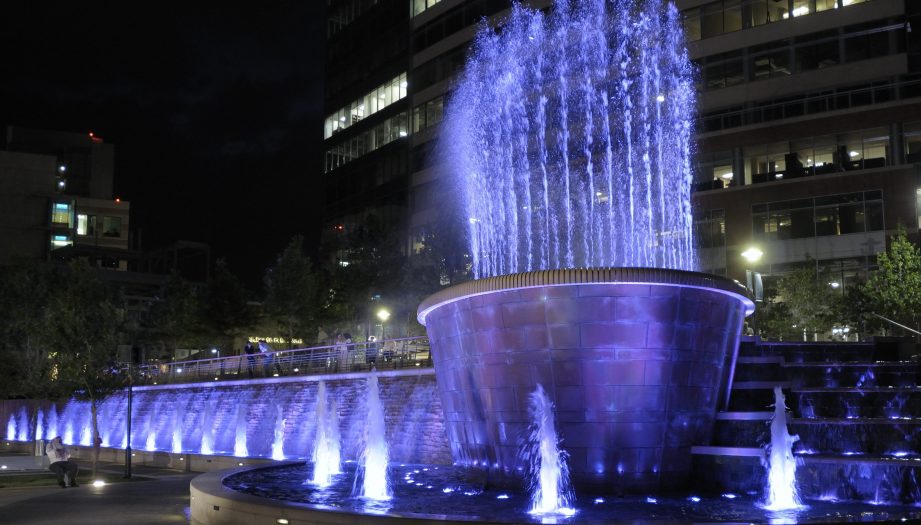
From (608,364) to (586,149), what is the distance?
30.4m

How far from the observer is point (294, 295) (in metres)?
47.0

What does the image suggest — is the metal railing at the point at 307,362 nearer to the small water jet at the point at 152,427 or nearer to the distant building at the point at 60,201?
the small water jet at the point at 152,427

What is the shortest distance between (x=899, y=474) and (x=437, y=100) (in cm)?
4791

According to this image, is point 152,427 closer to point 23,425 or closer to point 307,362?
point 307,362

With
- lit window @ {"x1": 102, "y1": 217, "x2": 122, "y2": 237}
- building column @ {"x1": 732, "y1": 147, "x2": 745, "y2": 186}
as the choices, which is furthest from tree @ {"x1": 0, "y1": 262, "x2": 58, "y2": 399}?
lit window @ {"x1": 102, "y1": 217, "x2": 122, "y2": 237}

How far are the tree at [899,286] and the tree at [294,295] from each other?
27829 mm

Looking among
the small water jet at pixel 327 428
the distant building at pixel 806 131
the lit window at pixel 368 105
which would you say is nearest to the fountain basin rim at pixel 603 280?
the small water jet at pixel 327 428

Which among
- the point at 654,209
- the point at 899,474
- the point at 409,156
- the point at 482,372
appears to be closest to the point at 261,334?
the point at 409,156

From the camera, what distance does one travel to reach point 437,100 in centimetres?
5697

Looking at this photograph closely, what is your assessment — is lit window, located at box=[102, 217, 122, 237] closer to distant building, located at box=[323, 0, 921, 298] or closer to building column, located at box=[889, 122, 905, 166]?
distant building, located at box=[323, 0, 921, 298]

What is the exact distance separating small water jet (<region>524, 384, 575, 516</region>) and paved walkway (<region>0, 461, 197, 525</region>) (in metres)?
5.82

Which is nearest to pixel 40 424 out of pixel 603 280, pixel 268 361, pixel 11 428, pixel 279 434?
pixel 11 428

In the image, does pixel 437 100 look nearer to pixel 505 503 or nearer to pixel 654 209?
pixel 654 209

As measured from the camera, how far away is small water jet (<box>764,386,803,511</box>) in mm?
12249
